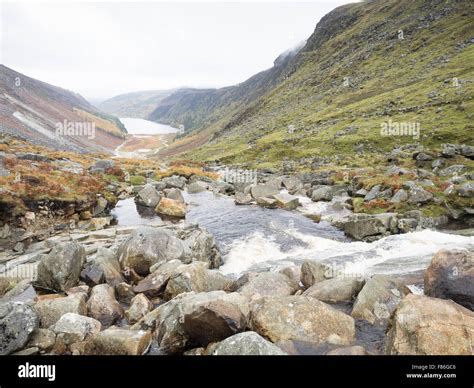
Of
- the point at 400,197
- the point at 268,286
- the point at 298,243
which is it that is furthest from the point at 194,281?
the point at 400,197

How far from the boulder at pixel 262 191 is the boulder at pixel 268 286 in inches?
889

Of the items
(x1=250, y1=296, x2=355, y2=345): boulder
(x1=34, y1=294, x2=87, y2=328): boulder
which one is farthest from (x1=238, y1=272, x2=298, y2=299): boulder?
(x1=34, y1=294, x2=87, y2=328): boulder

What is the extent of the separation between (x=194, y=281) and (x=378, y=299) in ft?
25.3

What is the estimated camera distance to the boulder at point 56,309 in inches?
460

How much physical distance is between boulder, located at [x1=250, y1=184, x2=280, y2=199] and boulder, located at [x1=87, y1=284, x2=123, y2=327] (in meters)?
25.3

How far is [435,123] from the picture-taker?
193 ft

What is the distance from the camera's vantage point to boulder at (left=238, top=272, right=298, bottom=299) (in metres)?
13.6

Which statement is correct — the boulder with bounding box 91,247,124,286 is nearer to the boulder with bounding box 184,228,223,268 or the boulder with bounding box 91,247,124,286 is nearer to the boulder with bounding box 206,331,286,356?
the boulder with bounding box 184,228,223,268

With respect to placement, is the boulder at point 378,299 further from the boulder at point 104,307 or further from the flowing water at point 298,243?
the boulder at point 104,307

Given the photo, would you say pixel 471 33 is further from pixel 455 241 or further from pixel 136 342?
pixel 136 342

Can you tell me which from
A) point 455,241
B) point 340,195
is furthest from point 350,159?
point 455,241

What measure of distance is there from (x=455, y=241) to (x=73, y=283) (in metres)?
23.3

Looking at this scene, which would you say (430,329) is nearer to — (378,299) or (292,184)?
(378,299)

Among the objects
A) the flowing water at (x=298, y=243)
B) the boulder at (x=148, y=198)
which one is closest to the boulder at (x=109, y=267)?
the flowing water at (x=298, y=243)
